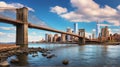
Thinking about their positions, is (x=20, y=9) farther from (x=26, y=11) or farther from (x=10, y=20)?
(x=10, y=20)

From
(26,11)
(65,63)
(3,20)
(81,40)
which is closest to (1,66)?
(65,63)

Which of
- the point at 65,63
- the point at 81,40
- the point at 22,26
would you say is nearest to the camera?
the point at 65,63

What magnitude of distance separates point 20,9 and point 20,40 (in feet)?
37.6

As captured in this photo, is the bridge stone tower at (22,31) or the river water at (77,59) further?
the bridge stone tower at (22,31)

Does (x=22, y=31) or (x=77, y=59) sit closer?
(x=77, y=59)

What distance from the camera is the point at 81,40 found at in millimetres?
170125

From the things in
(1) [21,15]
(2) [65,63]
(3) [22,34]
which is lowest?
(2) [65,63]

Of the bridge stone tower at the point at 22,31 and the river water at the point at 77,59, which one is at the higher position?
the bridge stone tower at the point at 22,31

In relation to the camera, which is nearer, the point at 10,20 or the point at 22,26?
the point at 10,20

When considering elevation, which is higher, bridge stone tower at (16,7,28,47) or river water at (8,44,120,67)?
bridge stone tower at (16,7,28,47)

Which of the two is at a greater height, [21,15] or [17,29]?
[21,15]

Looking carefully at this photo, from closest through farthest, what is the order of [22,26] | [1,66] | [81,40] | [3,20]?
[1,66], [3,20], [22,26], [81,40]

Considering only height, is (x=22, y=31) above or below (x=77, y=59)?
above

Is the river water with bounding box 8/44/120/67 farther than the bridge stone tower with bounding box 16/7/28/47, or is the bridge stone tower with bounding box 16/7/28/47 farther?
the bridge stone tower with bounding box 16/7/28/47
